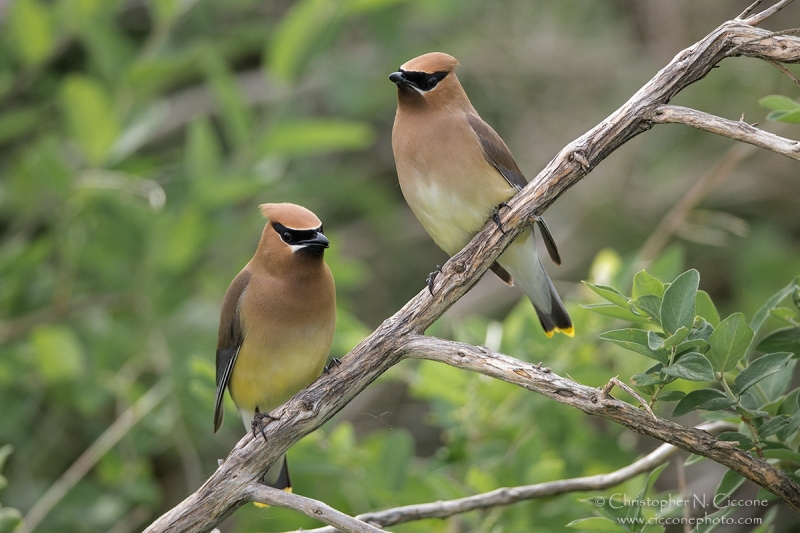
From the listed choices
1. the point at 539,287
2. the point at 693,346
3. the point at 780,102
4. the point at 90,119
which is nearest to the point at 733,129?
the point at 780,102

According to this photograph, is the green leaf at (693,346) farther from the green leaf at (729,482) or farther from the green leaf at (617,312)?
the green leaf at (729,482)

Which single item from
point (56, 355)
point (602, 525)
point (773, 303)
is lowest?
point (56, 355)

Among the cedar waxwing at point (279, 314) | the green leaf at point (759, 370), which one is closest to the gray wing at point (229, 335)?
the cedar waxwing at point (279, 314)

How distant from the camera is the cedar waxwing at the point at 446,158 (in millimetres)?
3227

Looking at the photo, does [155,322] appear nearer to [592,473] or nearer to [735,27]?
[592,473]

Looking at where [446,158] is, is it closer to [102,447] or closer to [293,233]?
[293,233]

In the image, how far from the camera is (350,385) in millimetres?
2570

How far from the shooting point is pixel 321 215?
6.68m

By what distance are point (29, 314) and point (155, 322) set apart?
71cm

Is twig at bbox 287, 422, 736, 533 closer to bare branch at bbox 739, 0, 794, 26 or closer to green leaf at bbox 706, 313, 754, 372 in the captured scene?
green leaf at bbox 706, 313, 754, 372

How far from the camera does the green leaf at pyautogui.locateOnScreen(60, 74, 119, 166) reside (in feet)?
14.9

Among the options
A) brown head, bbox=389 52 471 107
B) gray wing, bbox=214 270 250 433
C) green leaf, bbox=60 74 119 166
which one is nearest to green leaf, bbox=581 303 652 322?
brown head, bbox=389 52 471 107

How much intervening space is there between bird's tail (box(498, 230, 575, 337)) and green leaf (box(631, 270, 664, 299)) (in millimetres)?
1278

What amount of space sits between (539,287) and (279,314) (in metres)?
1.13
